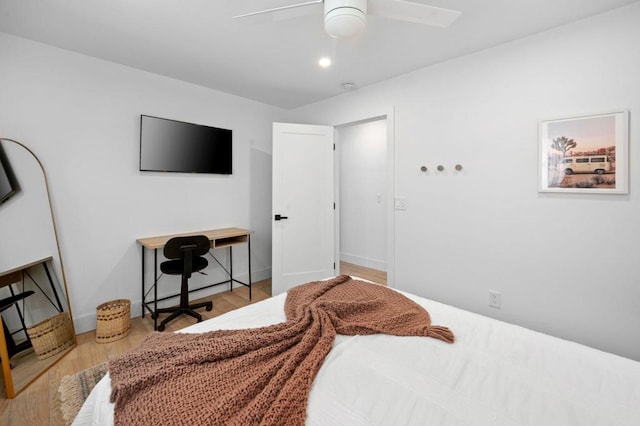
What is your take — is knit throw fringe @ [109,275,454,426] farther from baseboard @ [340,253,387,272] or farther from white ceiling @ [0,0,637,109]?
baseboard @ [340,253,387,272]

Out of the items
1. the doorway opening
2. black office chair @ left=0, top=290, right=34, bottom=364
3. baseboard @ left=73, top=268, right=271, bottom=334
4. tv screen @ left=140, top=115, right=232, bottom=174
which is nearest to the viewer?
black office chair @ left=0, top=290, right=34, bottom=364

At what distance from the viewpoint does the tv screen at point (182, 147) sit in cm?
271

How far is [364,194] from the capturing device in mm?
4504

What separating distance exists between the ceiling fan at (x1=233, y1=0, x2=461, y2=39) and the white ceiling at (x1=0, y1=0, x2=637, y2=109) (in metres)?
0.36

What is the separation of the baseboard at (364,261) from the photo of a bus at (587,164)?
2.63 meters

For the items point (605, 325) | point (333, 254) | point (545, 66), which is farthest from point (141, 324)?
point (545, 66)

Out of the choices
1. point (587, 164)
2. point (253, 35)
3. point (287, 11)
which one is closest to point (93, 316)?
point (253, 35)

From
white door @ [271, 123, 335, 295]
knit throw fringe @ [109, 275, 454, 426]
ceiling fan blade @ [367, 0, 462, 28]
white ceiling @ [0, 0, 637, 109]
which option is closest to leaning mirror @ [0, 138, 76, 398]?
Answer: white ceiling @ [0, 0, 637, 109]

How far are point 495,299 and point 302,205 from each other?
2.16m

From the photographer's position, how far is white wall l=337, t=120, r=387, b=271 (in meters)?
4.27

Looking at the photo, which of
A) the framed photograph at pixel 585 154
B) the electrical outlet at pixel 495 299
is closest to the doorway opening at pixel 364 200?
the electrical outlet at pixel 495 299

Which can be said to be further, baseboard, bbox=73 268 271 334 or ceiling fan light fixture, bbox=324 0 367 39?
baseboard, bbox=73 268 271 334

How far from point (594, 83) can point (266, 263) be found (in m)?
3.63

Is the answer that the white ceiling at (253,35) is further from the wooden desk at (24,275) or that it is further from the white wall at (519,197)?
the wooden desk at (24,275)
